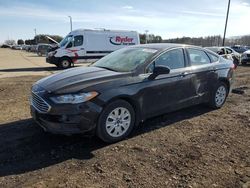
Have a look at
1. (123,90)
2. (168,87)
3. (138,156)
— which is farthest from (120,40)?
(138,156)

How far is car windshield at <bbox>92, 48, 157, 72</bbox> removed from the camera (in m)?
5.38

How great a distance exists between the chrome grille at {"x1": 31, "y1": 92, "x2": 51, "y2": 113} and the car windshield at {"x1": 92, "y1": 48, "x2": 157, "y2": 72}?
1435 millimetres

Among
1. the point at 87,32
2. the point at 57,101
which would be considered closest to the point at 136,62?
the point at 57,101

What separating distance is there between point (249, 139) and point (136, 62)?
243 centimetres

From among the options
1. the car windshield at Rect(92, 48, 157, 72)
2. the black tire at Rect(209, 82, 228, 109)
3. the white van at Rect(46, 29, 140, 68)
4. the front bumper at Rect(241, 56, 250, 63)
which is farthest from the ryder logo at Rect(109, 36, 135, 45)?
the car windshield at Rect(92, 48, 157, 72)

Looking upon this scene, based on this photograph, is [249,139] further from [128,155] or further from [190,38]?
[190,38]

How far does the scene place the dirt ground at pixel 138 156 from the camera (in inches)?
147

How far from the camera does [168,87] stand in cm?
562

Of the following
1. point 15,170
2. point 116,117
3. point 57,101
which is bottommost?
point 15,170

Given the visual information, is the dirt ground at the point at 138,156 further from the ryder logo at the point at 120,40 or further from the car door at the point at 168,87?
the ryder logo at the point at 120,40

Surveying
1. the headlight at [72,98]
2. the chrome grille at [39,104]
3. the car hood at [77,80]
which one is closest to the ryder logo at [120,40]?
the car hood at [77,80]

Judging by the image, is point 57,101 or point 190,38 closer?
point 57,101

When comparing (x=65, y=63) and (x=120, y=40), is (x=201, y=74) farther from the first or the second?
(x=120, y=40)

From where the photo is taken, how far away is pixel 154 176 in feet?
12.5
